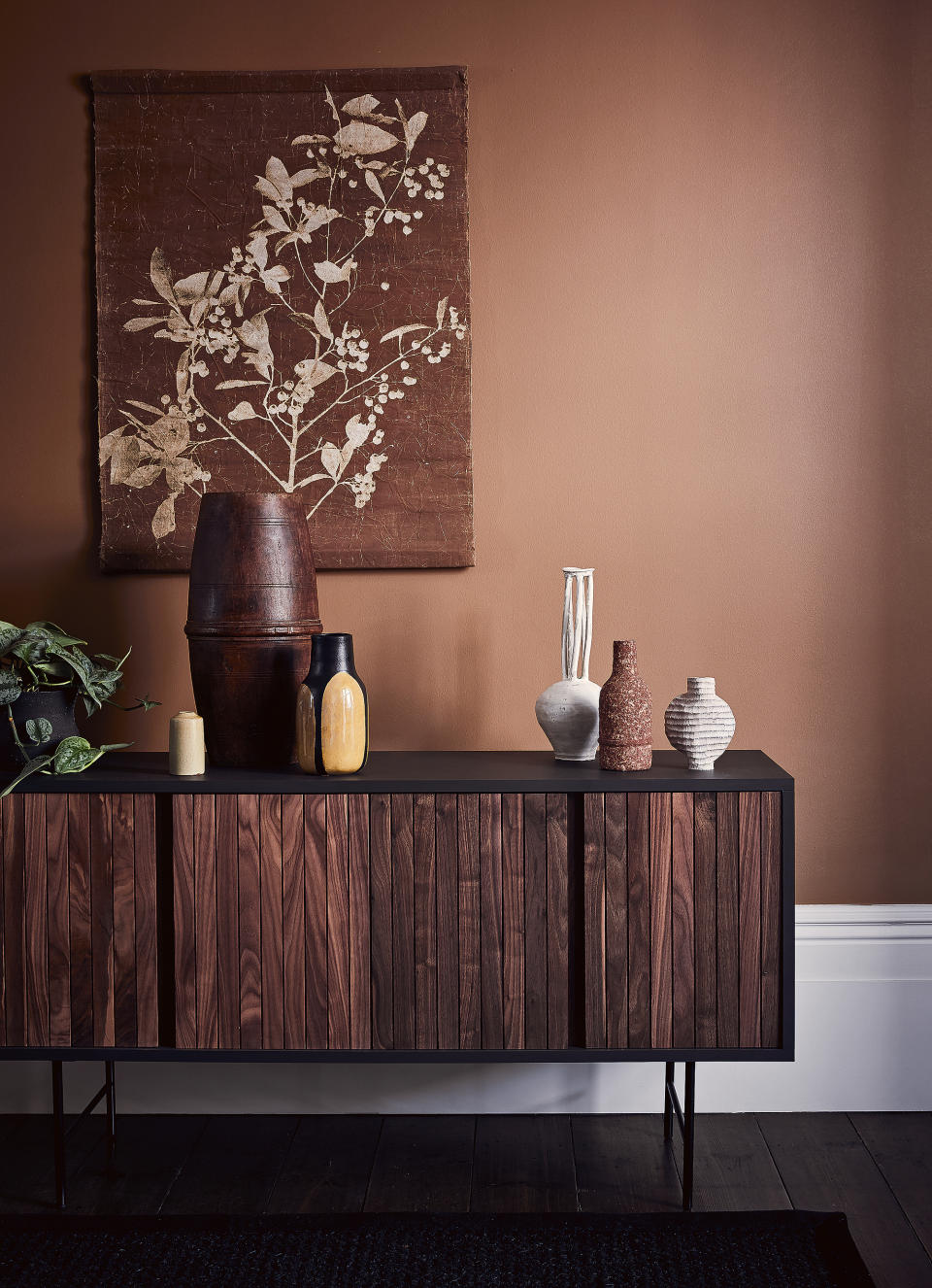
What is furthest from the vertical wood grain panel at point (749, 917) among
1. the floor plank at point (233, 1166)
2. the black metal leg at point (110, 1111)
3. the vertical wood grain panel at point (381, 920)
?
the black metal leg at point (110, 1111)

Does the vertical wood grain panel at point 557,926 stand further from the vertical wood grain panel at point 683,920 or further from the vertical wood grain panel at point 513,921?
the vertical wood grain panel at point 683,920

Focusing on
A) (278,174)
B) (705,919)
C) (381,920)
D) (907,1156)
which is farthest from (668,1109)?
(278,174)

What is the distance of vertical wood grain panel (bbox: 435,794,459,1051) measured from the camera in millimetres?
1757

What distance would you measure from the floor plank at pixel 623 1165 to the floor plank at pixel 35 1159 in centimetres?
99

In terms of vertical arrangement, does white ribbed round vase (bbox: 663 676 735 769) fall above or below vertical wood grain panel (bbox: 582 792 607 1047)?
above

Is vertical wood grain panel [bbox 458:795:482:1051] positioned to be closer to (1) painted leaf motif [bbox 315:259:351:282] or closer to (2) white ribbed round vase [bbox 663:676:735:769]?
(2) white ribbed round vase [bbox 663:676:735:769]

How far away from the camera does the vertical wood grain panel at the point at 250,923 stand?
176 cm

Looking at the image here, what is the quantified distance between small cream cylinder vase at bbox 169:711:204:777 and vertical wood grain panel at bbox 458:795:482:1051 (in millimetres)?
480

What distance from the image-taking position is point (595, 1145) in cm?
206

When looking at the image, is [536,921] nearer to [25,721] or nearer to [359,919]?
[359,919]

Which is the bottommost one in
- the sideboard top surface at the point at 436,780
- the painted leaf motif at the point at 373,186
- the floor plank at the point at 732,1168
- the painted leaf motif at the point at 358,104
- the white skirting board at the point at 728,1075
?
the floor plank at the point at 732,1168

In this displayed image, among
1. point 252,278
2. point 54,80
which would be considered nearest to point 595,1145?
point 252,278

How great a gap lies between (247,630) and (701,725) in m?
0.84

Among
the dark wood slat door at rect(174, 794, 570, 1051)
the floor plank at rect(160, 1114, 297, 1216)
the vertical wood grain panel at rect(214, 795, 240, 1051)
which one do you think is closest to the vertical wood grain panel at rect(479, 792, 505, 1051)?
the dark wood slat door at rect(174, 794, 570, 1051)
